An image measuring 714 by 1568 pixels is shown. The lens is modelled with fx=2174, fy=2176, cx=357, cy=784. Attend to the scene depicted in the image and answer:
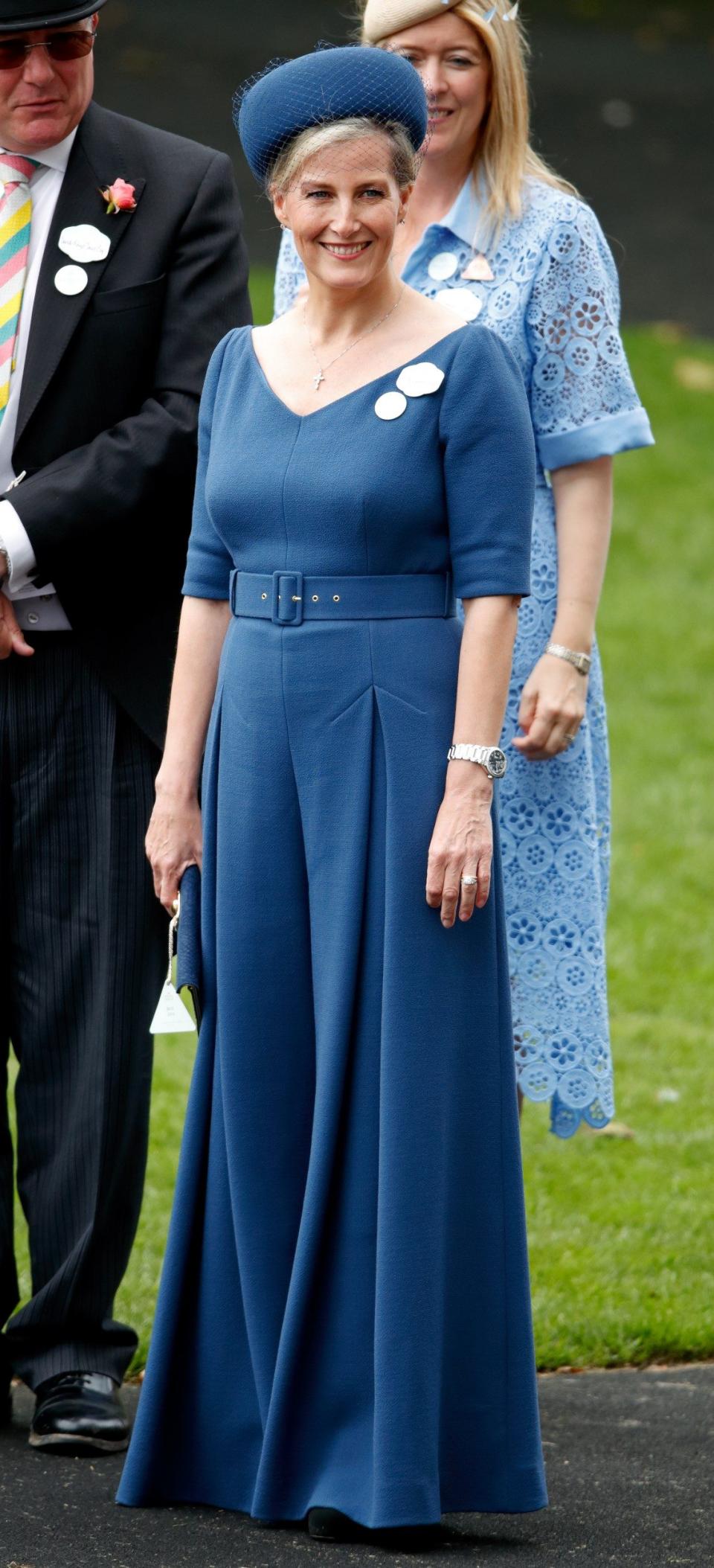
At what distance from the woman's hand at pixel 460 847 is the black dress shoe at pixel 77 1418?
1214mm

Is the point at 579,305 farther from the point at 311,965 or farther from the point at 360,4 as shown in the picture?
the point at 311,965

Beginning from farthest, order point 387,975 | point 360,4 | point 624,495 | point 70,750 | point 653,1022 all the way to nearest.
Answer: point 624,495 < point 653,1022 < point 360,4 < point 70,750 < point 387,975

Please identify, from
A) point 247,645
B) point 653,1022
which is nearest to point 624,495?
point 653,1022

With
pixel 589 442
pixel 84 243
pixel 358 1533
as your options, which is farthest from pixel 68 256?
pixel 358 1533

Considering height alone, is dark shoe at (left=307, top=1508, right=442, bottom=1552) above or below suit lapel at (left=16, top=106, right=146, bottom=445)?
below

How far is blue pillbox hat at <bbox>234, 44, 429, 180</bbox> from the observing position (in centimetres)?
315

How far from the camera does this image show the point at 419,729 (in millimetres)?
3264

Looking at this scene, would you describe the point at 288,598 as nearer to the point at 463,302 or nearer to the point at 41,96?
the point at 463,302

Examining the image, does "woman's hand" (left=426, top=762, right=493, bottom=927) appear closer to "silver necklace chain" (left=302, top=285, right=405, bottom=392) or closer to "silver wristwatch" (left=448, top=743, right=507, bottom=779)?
"silver wristwatch" (left=448, top=743, right=507, bottom=779)

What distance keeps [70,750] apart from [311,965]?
746mm

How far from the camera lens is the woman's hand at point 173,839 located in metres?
3.51

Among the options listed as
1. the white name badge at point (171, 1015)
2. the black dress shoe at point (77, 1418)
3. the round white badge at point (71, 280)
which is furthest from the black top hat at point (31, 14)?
the black dress shoe at point (77, 1418)

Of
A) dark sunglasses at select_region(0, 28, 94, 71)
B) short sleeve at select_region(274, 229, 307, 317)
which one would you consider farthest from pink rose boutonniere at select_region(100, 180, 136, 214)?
short sleeve at select_region(274, 229, 307, 317)

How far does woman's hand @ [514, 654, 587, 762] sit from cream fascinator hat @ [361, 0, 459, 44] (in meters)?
1.14
